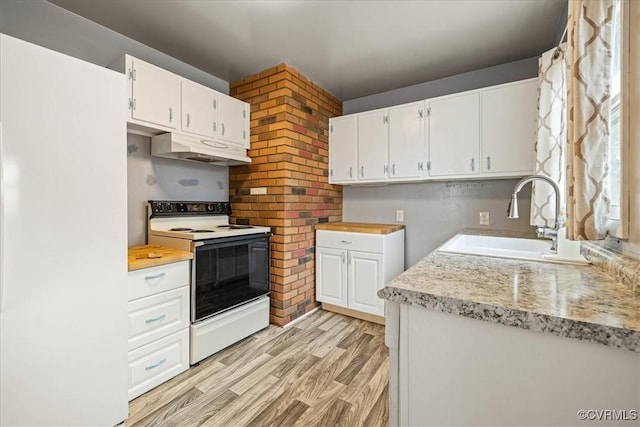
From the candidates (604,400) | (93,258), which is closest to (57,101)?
(93,258)

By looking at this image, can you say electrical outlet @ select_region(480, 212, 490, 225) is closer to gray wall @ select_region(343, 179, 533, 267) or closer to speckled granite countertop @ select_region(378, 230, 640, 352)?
gray wall @ select_region(343, 179, 533, 267)

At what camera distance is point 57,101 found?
1.20m

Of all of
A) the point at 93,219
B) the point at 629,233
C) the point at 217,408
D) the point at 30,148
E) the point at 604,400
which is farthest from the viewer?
the point at 217,408

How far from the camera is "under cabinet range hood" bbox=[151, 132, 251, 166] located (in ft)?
7.02

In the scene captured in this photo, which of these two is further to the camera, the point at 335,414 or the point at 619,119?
the point at 335,414

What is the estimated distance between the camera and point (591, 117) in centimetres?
107

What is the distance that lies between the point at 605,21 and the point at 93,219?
2.26m

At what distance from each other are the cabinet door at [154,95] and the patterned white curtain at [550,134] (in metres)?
2.60

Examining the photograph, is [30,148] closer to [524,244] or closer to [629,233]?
[629,233]

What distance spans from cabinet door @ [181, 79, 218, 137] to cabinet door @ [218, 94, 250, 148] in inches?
2.7

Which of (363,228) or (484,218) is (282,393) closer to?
(363,228)

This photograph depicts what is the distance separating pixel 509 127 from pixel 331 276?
2051 millimetres

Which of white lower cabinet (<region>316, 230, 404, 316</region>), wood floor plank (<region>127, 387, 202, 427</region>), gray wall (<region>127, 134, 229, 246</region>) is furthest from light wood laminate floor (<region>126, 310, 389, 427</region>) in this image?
gray wall (<region>127, 134, 229, 246</region>)
